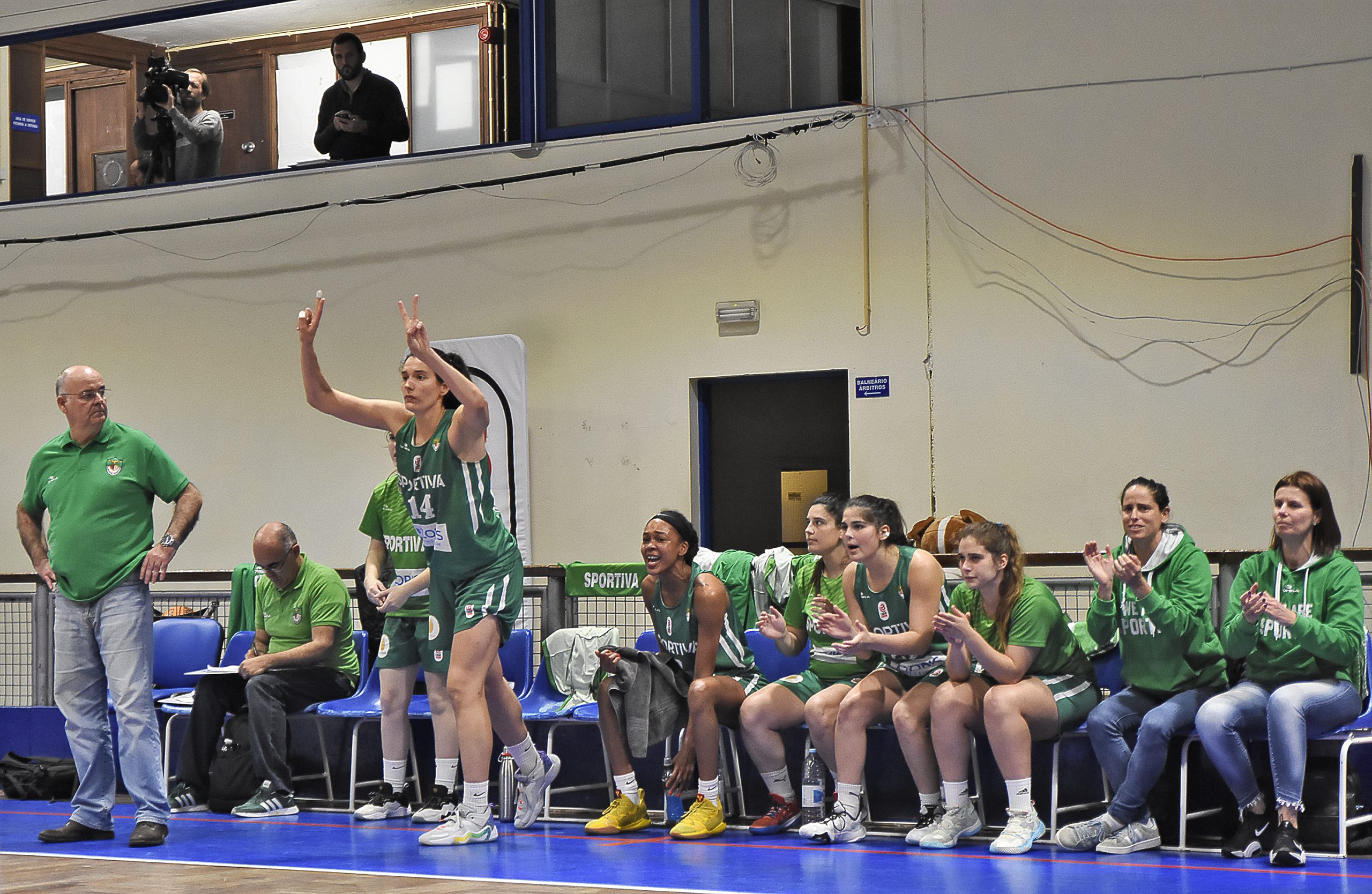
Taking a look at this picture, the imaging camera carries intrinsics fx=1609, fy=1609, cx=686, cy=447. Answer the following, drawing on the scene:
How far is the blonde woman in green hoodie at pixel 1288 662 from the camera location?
199 inches

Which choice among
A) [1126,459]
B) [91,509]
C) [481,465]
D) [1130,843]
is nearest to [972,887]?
[1130,843]

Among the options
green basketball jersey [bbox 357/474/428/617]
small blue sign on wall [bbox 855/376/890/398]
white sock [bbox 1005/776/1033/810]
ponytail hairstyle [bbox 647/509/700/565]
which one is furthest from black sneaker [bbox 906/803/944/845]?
small blue sign on wall [bbox 855/376/890/398]

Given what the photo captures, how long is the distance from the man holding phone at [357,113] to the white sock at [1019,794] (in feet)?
21.1

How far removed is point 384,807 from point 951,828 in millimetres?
2327

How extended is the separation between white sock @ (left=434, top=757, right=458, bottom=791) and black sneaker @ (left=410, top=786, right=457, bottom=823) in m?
0.02

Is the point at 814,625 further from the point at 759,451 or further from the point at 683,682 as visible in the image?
the point at 759,451

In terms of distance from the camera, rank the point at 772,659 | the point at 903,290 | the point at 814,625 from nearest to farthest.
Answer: the point at 814,625
the point at 772,659
the point at 903,290

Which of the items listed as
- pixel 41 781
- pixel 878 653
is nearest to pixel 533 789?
pixel 878 653

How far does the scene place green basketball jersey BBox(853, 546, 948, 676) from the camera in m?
5.75

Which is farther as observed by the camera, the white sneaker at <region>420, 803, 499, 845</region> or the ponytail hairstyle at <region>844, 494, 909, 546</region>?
the ponytail hairstyle at <region>844, 494, 909, 546</region>

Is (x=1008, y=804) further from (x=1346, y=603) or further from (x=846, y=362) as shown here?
(x=846, y=362)

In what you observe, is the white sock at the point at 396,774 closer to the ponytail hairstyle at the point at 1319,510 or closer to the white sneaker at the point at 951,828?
the white sneaker at the point at 951,828

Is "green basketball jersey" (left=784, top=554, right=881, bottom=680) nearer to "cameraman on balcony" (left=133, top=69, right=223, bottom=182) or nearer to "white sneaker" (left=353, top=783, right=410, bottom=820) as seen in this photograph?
"white sneaker" (left=353, top=783, right=410, bottom=820)

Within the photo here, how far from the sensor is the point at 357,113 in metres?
10.4
